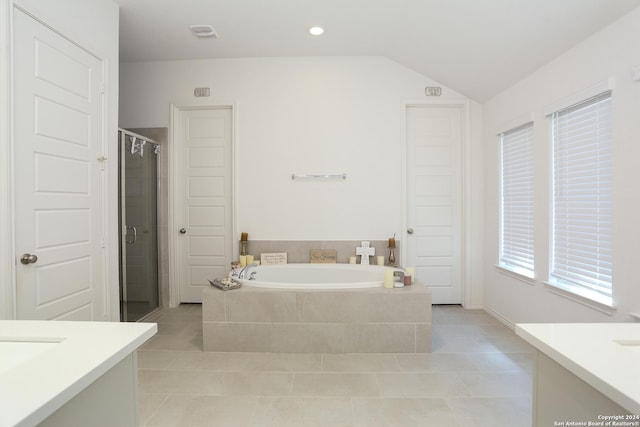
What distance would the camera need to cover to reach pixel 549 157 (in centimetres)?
257

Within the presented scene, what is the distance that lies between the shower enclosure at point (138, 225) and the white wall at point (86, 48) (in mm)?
587

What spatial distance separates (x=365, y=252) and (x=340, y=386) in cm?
168

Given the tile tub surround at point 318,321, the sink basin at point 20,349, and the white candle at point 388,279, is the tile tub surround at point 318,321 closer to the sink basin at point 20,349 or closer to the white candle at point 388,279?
the white candle at point 388,279

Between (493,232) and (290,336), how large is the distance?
236 cm

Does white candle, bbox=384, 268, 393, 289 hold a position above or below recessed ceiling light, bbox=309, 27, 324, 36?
below

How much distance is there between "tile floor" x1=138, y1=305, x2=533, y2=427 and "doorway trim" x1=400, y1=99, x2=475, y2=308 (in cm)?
92

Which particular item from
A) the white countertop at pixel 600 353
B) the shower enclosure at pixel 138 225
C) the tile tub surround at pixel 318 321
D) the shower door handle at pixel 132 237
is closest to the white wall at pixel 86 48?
the shower enclosure at pixel 138 225

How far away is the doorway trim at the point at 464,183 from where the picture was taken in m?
3.62

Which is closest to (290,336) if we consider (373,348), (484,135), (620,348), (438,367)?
(373,348)

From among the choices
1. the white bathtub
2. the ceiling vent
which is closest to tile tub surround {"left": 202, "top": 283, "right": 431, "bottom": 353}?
the white bathtub

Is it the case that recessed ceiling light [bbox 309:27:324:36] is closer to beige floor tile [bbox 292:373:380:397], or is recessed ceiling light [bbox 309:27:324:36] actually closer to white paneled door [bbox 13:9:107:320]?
white paneled door [bbox 13:9:107:320]

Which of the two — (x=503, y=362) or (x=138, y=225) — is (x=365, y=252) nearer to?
(x=503, y=362)

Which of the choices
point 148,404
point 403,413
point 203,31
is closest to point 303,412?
point 403,413

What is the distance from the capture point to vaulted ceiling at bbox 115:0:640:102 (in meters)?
2.25
